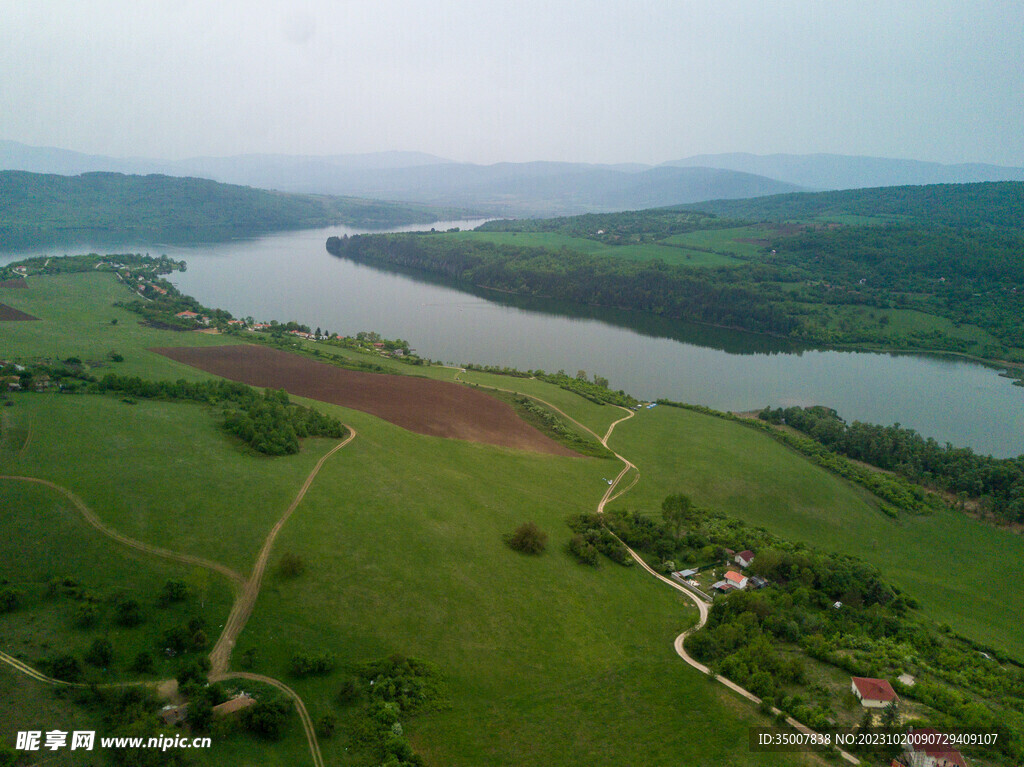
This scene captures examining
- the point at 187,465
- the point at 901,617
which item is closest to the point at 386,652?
the point at 187,465

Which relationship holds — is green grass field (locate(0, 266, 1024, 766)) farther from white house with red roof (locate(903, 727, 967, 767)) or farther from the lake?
the lake

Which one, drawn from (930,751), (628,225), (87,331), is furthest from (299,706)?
(628,225)

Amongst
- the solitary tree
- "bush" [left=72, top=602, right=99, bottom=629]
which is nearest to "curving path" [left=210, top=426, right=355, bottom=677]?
"bush" [left=72, top=602, right=99, bottom=629]

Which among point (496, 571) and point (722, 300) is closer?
point (496, 571)

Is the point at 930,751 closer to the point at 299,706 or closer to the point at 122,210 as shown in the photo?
the point at 299,706

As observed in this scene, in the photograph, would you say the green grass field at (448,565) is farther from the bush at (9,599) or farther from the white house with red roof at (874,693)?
the white house with red roof at (874,693)

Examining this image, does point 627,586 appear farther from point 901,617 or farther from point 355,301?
point 355,301

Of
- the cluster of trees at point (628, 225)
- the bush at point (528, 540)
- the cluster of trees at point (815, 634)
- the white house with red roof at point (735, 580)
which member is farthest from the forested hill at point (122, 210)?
the white house with red roof at point (735, 580)
